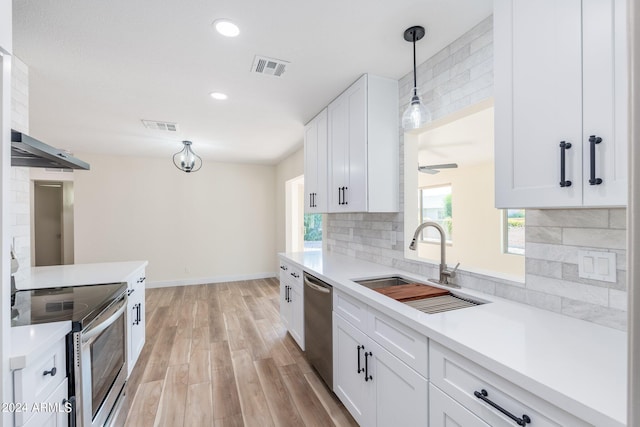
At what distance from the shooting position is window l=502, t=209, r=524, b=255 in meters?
5.07

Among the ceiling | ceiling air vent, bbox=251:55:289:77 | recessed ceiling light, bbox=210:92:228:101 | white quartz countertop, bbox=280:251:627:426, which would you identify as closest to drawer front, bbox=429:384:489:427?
white quartz countertop, bbox=280:251:627:426

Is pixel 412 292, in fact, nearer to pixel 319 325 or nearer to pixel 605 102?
pixel 319 325

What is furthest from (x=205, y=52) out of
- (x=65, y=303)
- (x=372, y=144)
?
(x=65, y=303)

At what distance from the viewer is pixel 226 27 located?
1733mm

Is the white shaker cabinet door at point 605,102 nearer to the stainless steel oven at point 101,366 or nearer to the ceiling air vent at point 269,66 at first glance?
the ceiling air vent at point 269,66

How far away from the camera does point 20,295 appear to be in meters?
1.78

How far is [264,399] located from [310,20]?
263 cm

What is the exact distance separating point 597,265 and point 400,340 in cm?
88

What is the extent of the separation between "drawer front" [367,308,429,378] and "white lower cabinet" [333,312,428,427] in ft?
0.11

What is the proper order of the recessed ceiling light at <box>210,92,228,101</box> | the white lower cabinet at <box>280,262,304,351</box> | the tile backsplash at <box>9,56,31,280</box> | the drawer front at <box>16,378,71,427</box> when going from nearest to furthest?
the drawer front at <box>16,378,71,427</box> → the tile backsplash at <box>9,56,31,280</box> → the recessed ceiling light at <box>210,92,228,101</box> → the white lower cabinet at <box>280,262,304,351</box>

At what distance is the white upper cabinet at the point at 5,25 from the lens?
36.5 inches

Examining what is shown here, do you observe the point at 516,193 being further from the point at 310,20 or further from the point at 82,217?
the point at 82,217

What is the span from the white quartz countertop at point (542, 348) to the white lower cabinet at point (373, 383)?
27 centimetres

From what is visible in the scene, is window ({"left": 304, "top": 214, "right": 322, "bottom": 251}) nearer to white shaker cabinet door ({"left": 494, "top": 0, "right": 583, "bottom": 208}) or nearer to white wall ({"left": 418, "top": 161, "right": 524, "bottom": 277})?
white wall ({"left": 418, "top": 161, "right": 524, "bottom": 277})
